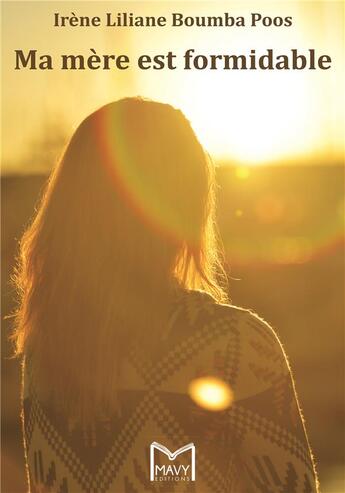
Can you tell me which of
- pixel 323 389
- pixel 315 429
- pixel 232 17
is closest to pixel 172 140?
pixel 232 17

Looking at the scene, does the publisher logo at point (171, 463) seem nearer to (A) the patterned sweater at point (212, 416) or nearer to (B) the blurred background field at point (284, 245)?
(A) the patterned sweater at point (212, 416)

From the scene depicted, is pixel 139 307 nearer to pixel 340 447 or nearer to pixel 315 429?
pixel 340 447

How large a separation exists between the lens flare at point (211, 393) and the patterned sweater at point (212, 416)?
0.01m

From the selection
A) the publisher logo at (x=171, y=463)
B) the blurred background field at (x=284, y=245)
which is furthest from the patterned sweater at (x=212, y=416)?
the blurred background field at (x=284, y=245)

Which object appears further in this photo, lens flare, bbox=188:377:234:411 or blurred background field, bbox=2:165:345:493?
blurred background field, bbox=2:165:345:493

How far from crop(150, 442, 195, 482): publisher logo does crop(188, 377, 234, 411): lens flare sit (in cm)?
10

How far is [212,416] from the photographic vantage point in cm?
183

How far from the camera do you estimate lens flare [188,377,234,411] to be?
179 centimetres

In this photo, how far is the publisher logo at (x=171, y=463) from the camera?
6.01 ft

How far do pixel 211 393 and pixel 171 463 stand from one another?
0.56 feet

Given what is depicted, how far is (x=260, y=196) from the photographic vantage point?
66.4 feet

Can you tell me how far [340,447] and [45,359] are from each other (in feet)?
24.2

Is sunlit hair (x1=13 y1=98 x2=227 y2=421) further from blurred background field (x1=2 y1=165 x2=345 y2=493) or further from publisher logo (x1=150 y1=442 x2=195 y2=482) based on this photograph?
blurred background field (x1=2 y1=165 x2=345 y2=493)

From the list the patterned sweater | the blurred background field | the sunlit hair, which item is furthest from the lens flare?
the blurred background field
